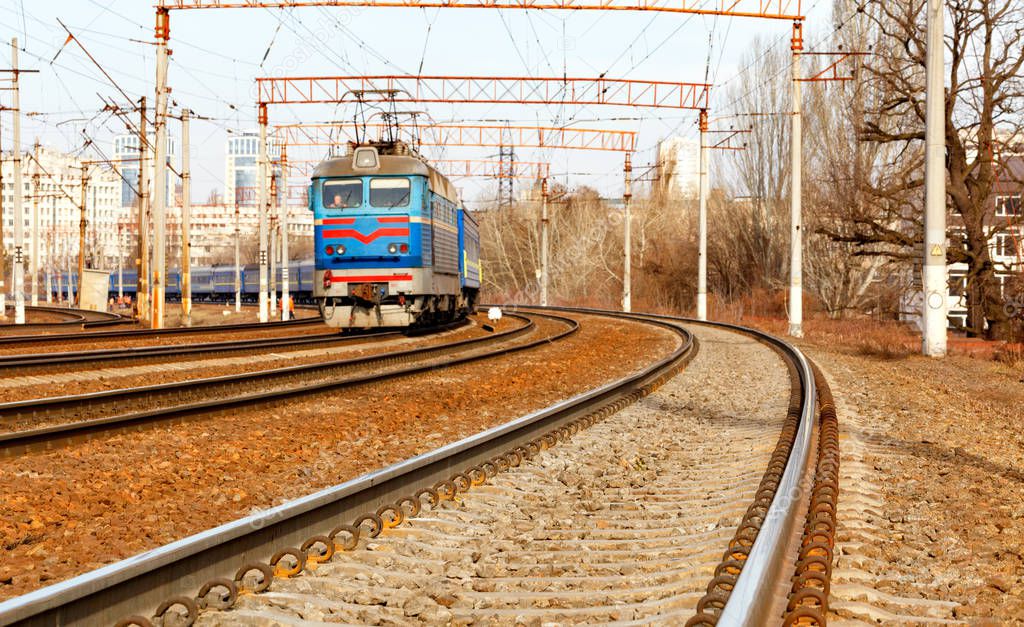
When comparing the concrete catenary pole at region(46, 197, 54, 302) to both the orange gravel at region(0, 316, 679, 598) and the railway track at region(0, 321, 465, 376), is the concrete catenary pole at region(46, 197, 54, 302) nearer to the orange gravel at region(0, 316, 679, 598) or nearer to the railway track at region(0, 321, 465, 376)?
the railway track at region(0, 321, 465, 376)

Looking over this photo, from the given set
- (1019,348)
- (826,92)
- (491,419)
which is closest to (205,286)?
(826,92)

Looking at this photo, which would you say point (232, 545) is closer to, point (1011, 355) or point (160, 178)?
point (1011, 355)

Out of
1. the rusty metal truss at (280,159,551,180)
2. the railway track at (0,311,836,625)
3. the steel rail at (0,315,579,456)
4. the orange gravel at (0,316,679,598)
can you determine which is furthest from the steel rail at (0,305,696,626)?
the rusty metal truss at (280,159,551,180)

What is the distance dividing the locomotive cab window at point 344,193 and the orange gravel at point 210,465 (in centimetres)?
776

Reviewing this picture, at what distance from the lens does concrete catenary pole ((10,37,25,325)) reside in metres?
30.8

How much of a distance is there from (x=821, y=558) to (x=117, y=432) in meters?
6.11

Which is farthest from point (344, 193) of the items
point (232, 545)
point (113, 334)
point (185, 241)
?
point (232, 545)

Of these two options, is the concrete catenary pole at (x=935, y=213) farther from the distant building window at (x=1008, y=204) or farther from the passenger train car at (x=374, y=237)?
the passenger train car at (x=374, y=237)

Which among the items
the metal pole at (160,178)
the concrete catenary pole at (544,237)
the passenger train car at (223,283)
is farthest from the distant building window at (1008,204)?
the passenger train car at (223,283)

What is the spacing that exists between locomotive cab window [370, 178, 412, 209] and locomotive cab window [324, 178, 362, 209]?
0.30 metres

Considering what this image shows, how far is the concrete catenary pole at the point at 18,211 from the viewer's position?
1213 inches

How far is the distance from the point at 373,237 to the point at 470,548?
15.2 metres

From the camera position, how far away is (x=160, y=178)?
2420 cm

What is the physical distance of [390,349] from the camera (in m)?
18.2
